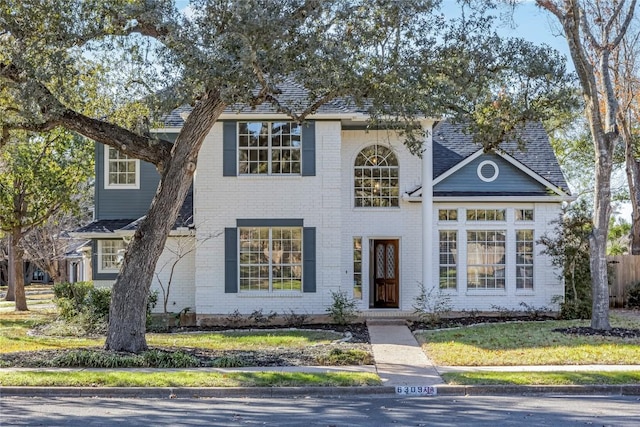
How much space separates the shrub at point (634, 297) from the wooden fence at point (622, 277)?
27cm

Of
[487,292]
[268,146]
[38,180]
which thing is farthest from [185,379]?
[38,180]

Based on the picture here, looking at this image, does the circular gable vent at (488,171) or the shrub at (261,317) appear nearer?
the shrub at (261,317)

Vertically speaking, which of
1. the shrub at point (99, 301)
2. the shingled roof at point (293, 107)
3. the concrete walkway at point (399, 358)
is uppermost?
the shingled roof at point (293, 107)

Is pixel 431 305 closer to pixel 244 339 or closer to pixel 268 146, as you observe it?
pixel 244 339

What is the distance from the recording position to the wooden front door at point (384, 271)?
21609 millimetres

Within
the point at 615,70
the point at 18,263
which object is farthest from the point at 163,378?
the point at 615,70

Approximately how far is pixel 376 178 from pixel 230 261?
16.8 feet

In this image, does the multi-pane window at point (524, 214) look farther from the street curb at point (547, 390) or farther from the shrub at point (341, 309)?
the street curb at point (547, 390)

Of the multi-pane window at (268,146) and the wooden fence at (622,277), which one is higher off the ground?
the multi-pane window at (268,146)

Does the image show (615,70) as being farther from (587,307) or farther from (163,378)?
(163,378)

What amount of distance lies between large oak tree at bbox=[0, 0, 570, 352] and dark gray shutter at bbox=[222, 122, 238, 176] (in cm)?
459

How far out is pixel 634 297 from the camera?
78.6 ft

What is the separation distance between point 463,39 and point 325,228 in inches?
295

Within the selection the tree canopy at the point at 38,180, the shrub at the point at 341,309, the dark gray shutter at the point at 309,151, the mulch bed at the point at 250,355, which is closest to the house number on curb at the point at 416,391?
the mulch bed at the point at 250,355
